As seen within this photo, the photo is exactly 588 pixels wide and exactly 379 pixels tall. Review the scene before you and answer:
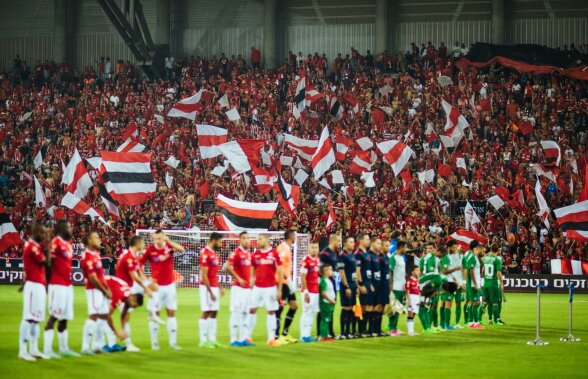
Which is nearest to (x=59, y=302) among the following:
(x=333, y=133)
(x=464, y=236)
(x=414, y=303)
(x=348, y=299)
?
(x=348, y=299)

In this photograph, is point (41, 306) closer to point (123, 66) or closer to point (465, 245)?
point (465, 245)

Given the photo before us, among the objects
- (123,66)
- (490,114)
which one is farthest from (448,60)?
(123,66)

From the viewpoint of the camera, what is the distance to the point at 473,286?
27094 mm

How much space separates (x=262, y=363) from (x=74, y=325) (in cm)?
881

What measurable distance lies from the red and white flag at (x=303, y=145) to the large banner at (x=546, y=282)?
30.8 ft

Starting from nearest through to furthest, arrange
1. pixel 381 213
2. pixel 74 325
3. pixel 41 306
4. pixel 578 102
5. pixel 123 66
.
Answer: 1. pixel 41 306
2. pixel 74 325
3. pixel 381 213
4. pixel 578 102
5. pixel 123 66

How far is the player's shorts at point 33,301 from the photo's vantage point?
56.7 feet

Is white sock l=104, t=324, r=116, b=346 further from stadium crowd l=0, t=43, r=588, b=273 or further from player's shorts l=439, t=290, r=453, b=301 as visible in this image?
stadium crowd l=0, t=43, r=588, b=273

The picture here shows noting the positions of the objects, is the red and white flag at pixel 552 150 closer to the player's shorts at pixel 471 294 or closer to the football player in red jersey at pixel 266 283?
the player's shorts at pixel 471 294

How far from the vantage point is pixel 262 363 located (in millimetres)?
18156

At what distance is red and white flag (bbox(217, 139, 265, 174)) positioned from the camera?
39469mm

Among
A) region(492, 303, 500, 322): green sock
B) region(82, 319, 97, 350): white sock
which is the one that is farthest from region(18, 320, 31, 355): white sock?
region(492, 303, 500, 322): green sock

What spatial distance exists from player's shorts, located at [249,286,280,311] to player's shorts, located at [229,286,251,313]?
0.40 metres

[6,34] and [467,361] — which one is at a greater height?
[6,34]
